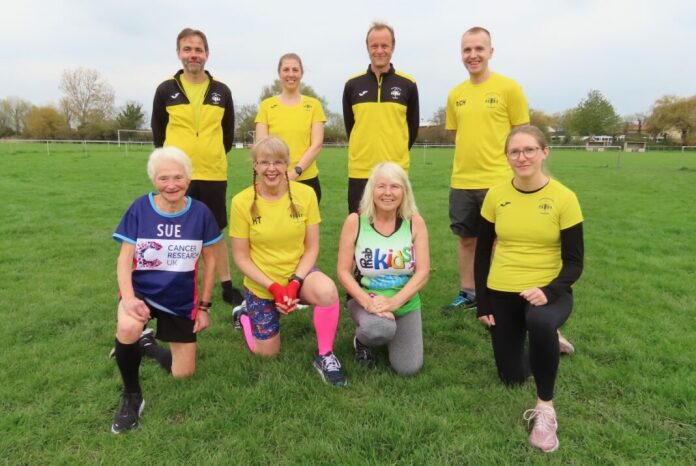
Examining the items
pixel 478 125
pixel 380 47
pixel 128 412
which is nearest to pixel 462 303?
pixel 478 125

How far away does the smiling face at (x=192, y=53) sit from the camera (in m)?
4.43

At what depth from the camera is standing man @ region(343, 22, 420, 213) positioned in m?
4.54

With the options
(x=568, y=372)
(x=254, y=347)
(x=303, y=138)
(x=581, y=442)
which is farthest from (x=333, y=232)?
(x=581, y=442)

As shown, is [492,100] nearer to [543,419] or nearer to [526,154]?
[526,154]

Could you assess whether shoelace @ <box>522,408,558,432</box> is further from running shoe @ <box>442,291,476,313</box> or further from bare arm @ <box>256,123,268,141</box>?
bare arm @ <box>256,123,268,141</box>

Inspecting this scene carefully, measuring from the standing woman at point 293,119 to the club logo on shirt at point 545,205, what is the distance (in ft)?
7.52

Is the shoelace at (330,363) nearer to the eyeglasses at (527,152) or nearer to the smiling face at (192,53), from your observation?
the eyeglasses at (527,152)

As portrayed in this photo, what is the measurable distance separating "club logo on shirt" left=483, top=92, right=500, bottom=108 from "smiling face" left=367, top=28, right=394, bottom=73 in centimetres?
95

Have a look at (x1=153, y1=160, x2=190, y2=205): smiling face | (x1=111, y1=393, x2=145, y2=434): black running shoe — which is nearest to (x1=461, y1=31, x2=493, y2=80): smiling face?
(x1=153, y1=160, x2=190, y2=205): smiling face

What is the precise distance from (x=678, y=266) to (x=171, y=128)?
6323mm

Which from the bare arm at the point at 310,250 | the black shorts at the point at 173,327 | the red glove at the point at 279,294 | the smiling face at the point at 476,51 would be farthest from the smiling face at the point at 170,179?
the smiling face at the point at 476,51

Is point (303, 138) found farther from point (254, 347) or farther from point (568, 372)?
point (568, 372)

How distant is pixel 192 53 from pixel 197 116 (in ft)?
1.81

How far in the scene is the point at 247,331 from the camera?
3.95m
